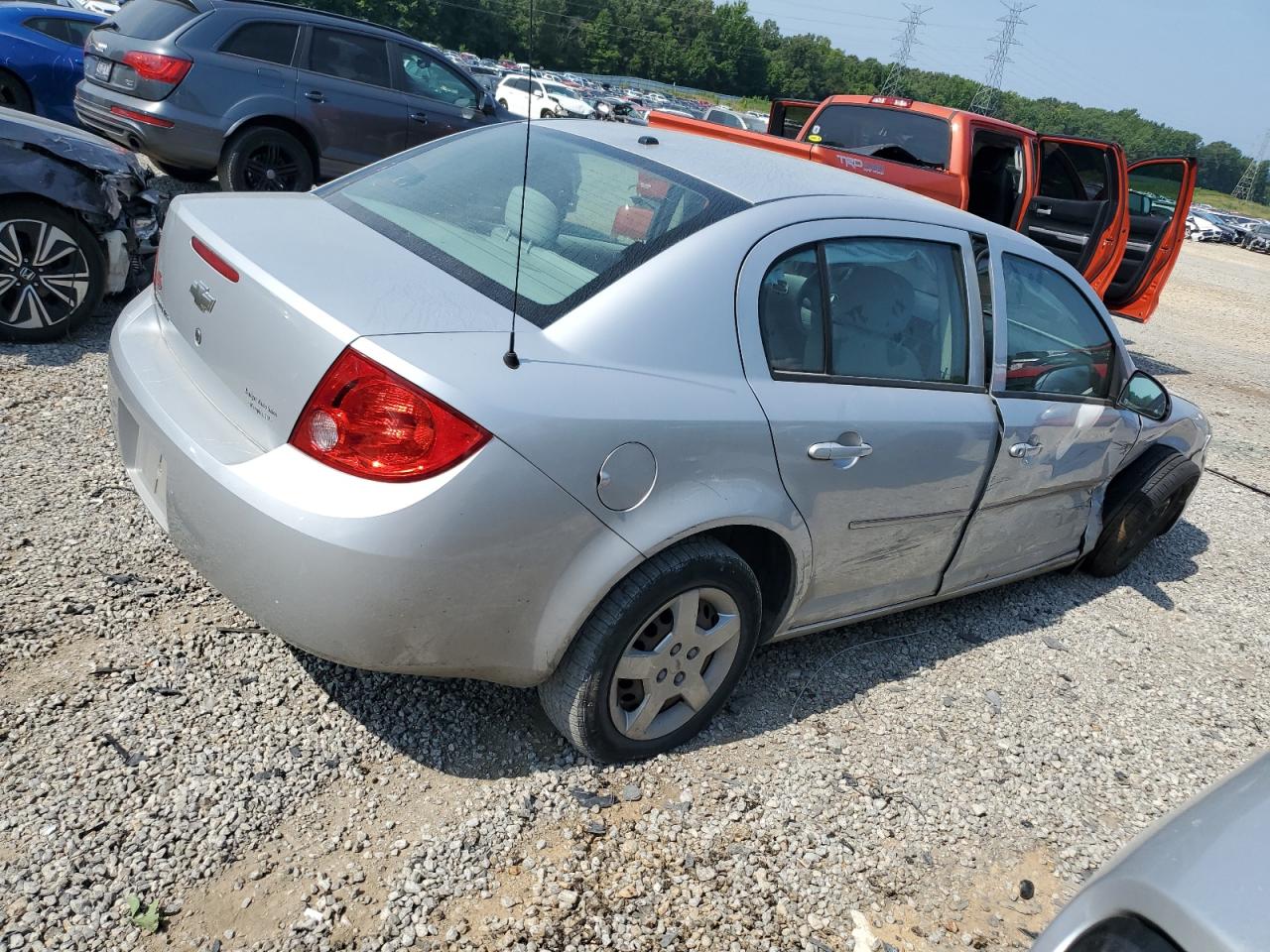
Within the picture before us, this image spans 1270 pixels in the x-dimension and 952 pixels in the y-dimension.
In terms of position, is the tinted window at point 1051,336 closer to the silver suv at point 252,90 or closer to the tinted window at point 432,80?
the silver suv at point 252,90

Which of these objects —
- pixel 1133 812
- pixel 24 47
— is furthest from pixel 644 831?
pixel 24 47

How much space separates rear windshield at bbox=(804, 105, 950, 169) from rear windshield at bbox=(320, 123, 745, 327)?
20.7 feet

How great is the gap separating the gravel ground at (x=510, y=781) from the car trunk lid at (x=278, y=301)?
2.93 feet

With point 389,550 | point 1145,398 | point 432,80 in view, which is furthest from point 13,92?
point 1145,398

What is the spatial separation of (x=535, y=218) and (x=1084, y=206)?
8204 millimetres

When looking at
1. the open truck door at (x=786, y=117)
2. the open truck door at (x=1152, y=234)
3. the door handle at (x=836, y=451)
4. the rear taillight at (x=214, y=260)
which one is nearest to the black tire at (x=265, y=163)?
the open truck door at (x=786, y=117)

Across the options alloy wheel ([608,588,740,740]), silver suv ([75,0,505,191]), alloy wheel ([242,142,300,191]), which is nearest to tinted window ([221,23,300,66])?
silver suv ([75,0,505,191])

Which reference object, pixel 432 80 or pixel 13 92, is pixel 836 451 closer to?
pixel 432 80

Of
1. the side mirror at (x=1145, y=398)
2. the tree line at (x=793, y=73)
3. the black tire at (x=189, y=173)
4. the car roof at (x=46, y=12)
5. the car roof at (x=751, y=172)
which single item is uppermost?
the tree line at (x=793, y=73)

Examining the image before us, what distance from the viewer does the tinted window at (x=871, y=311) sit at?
2.79 meters

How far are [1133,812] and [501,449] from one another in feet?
7.80

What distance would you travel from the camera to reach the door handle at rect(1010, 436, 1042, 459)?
11.2 feet

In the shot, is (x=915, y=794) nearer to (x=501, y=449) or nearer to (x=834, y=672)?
(x=834, y=672)

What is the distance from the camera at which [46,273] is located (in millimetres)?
4992
